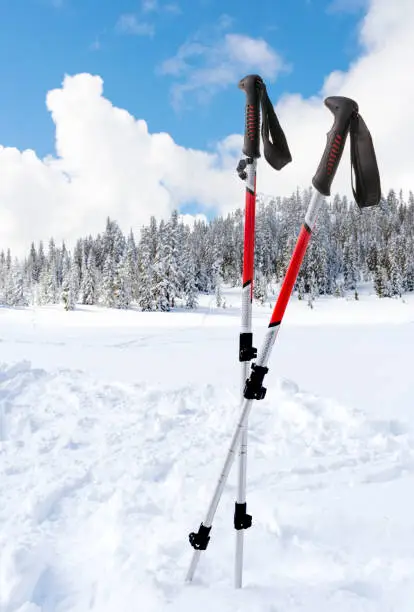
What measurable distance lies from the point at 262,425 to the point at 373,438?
1.49m

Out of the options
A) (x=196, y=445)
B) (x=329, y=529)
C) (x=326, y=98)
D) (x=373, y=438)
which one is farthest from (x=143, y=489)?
(x=326, y=98)

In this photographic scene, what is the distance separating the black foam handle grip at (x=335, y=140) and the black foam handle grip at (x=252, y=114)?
0.55 meters

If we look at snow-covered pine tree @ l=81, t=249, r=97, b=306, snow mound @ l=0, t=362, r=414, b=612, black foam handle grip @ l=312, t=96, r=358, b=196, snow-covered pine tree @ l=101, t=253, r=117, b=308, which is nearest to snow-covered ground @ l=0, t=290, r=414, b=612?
snow mound @ l=0, t=362, r=414, b=612

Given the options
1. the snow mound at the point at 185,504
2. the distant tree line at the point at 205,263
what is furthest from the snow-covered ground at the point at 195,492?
the distant tree line at the point at 205,263

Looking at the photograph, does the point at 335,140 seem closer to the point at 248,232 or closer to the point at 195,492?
the point at 248,232

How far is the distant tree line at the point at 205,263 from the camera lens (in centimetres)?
5825

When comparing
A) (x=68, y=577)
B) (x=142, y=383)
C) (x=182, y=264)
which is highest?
(x=182, y=264)

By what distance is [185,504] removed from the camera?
3.90 meters

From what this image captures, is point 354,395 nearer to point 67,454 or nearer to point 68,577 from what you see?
point 67,454

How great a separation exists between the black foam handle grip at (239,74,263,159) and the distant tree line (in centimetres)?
5069

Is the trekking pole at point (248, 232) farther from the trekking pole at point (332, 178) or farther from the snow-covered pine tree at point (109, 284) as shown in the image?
the snow-covered pine tree at point (109, 284)

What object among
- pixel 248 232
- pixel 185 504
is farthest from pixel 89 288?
pixel 248 232

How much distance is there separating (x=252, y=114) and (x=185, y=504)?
137 inches

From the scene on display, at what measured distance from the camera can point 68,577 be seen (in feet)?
9.74
